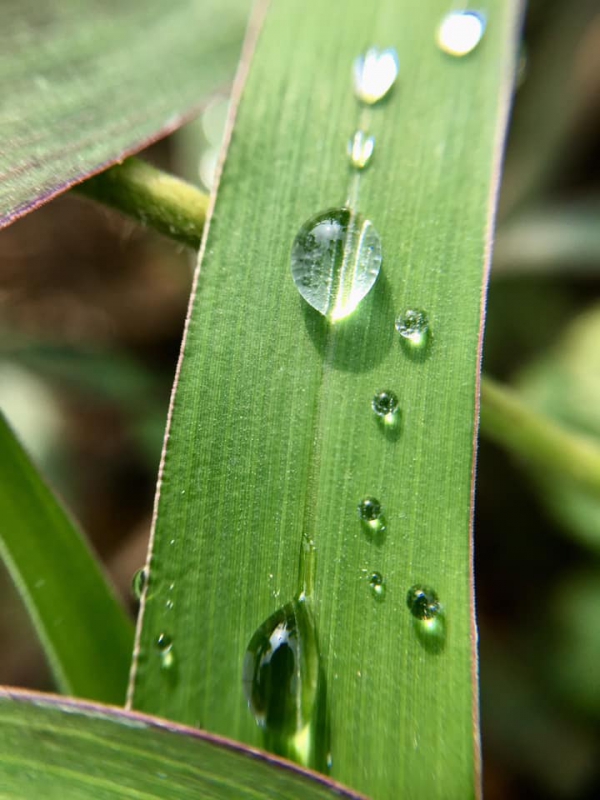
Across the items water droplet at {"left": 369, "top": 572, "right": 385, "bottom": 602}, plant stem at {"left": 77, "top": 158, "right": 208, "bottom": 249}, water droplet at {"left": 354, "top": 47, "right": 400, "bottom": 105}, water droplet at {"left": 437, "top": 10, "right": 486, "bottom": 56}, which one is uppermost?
water droplet at {"left": 437, "top": 10, "right": 486, "bottom": 56}

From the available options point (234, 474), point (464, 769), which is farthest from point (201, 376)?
point (464, 769)

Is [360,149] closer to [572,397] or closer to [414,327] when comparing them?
[414,327]

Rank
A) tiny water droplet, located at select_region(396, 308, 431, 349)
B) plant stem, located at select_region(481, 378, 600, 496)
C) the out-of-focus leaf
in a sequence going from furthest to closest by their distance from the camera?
the out-of-focus leaf < plant stem, located at select_region(481, 378, 600, 496) < tiny water droplet, located at select_region(396, 308, 431, 349)

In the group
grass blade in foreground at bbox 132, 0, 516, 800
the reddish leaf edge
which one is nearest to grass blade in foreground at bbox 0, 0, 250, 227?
the reddish leaf edge

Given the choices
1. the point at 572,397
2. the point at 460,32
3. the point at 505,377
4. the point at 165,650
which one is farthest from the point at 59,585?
the point at 505,377

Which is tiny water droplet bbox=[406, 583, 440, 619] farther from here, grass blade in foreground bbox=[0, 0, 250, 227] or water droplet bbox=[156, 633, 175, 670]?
grass blade in foreground bbox=[0, 0, 250, 227]

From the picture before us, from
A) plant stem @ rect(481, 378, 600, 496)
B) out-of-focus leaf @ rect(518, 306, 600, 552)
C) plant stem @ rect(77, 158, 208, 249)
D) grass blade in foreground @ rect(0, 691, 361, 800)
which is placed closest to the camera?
grass blade in foreground @ rect(0, 691, 361, 800)

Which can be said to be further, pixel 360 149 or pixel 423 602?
pixel 360 149

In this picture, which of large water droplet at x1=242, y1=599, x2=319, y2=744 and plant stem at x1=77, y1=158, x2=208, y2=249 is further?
plant stem at x1=77, y1=158, x2=208, y2=249
